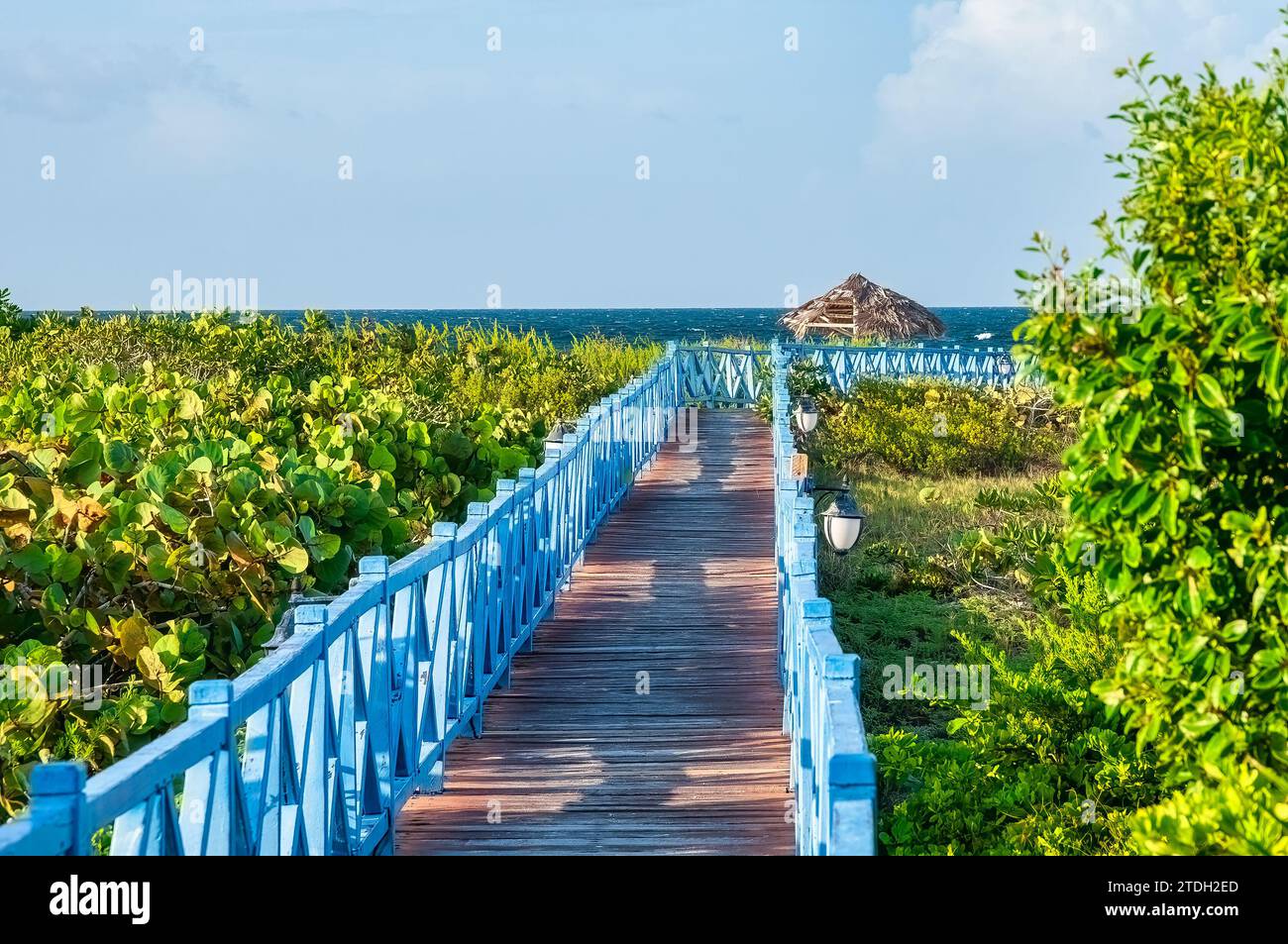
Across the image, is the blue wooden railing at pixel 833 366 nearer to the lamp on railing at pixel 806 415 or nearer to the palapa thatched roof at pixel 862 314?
the palapa thatched roof at pixel 862 314

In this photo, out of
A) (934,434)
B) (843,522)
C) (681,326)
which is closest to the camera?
(843,522)

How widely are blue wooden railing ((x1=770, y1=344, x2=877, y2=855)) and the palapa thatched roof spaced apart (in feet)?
84.3

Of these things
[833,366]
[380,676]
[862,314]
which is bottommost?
[380,676]

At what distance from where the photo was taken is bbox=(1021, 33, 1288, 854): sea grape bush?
3.02m

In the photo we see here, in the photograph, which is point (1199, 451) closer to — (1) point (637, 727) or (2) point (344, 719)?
(2) point (344, 719)

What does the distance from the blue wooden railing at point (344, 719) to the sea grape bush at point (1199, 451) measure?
81.6 inches

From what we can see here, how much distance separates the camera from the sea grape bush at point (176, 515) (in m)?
5.36

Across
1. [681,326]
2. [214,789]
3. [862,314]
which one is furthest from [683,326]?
[214,789]

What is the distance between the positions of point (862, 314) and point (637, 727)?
88.4 feet

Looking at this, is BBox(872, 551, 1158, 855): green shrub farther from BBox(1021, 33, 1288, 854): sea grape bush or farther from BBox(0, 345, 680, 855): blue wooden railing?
BBox(0, 345, 680, 855): blue wooden railing

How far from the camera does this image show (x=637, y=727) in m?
6.74

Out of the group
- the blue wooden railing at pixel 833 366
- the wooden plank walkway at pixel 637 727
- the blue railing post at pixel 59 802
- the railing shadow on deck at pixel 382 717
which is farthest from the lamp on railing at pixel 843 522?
the blue wooden railing at pixel 833 366

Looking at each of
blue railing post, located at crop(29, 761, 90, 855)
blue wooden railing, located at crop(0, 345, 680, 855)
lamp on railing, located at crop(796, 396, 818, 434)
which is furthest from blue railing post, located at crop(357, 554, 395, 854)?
lamp on railing, located at crop(796, 396, 818, 434)
